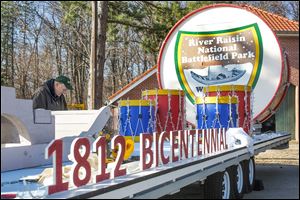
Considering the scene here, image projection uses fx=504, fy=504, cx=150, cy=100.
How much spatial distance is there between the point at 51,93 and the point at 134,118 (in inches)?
67.7

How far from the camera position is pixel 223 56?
11867mm

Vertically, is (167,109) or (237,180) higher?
(167,109)

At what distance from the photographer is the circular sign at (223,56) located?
A: 37.0ft

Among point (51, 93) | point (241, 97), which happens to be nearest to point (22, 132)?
point (51, 93)

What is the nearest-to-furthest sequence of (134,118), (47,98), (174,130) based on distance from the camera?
(47,98)
(134,118)
(174,130)

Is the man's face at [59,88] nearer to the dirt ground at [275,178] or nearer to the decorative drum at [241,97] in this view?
the dirt ground at [275,178]

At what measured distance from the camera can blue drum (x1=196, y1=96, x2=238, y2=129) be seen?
8594 millimetres

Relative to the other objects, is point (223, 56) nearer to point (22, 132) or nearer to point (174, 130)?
point (174, 130)

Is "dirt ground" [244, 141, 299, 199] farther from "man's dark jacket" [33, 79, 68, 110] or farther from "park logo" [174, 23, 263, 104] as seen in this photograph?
"man's dark jacket" [33, 79, 68, 110]

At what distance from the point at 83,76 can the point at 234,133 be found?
29467 mm

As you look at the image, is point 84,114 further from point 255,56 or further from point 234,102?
point 255,56

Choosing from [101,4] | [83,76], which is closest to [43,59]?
[83,76]

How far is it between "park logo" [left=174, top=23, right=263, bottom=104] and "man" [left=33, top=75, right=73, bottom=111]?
5.11 metres

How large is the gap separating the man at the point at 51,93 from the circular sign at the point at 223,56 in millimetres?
4818
